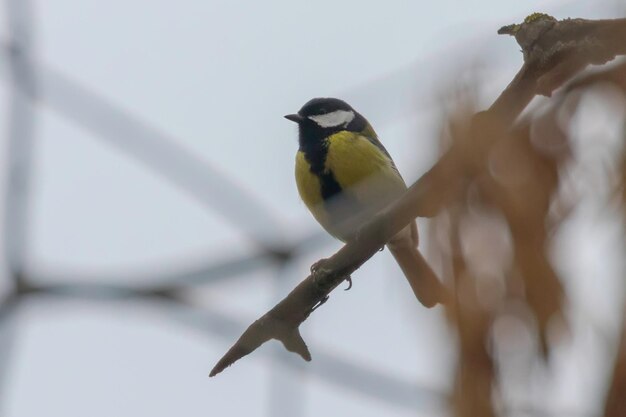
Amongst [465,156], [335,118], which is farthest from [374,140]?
[465,156]

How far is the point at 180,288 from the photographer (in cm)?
109

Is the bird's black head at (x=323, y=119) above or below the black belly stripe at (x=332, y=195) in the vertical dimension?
above

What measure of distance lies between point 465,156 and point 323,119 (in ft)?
11.3

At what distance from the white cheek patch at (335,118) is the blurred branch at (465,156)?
189 cm

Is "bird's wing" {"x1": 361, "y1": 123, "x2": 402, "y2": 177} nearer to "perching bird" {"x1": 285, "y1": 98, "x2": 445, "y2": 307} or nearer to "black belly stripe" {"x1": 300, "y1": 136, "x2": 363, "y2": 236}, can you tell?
"perching bird" {"x1": 285, "y1": 98, "x2": 445, "y2": 307}

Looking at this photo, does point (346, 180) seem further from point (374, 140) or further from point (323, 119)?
point (323, 119)

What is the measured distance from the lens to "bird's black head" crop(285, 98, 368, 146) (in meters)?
4.59

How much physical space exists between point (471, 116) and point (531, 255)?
283mm

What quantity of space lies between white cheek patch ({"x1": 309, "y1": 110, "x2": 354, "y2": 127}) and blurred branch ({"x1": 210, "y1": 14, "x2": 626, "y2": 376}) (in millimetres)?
1886

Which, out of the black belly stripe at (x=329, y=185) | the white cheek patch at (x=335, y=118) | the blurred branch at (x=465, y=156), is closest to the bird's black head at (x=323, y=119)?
the white cheek patch at (x=335, y=118)

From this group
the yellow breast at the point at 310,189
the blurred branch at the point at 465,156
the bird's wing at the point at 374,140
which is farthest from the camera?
the bird's wing at the point at 374,140

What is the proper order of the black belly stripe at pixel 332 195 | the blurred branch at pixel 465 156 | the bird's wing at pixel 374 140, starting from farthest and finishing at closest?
the bird's wing at pixel 374 140 → the black belly stripe at pixel 332 195 → the blurred branch at pixel 465 156

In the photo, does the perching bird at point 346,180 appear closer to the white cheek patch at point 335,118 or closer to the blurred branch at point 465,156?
the white cheek patch at point 335,118

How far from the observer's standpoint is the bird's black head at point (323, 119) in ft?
15.1
